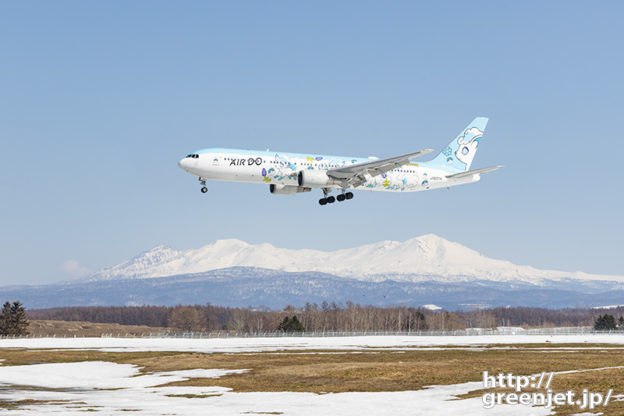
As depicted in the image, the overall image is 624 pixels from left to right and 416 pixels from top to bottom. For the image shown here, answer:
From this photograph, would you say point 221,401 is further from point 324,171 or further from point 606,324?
point 606,324

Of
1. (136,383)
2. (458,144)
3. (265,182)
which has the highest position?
(458,144)

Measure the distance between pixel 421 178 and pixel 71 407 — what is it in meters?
52.6

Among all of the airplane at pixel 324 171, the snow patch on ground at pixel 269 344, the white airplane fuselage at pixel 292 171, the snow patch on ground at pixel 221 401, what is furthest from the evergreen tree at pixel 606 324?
the snow patch on ground at pixel 221 401

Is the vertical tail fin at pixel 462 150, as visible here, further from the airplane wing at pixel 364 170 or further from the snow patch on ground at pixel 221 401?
the snow patch on ground at pixel 221 401

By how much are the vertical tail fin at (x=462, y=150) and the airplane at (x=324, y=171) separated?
10.8 inches

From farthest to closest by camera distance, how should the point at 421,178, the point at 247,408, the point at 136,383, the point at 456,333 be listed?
1. the point at 456,333
2. the point at 421,178
3. the point at 136,383
4. the point at 247,408

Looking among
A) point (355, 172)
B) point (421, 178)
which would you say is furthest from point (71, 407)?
point (421, 178)

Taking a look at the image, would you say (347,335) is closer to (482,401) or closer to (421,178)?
(421,178)

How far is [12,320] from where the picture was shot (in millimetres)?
155875

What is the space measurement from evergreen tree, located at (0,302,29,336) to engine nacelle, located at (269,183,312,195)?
96731 mm

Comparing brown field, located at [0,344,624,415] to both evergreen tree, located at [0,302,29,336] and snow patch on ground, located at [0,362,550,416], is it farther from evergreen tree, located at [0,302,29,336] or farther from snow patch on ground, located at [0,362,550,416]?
evergreen tree, located at [0,302,29,336]

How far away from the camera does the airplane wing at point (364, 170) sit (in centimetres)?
7506

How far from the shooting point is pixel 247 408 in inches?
1578

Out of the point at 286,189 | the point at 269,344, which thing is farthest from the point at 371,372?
the point at 269,344
